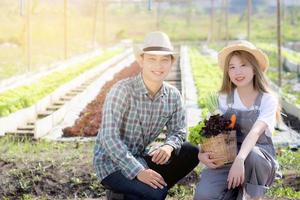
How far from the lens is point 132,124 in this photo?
4.32 m

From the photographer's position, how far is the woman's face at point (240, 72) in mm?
4258

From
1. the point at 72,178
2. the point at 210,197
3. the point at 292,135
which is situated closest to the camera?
the point at 210,197

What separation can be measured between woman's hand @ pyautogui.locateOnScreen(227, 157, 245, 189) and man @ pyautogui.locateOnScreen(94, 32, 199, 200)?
46 cm

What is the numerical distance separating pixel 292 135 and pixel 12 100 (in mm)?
4831

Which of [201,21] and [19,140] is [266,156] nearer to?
[19,140]

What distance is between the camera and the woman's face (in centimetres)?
426

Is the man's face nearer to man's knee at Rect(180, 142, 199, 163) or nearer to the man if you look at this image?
the man

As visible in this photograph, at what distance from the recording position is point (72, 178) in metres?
6.16

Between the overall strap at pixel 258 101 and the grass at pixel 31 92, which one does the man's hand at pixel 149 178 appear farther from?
the grass at pixel 31 92

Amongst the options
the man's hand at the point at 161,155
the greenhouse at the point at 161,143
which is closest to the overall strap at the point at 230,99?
the greenhouse at the point at 161,143

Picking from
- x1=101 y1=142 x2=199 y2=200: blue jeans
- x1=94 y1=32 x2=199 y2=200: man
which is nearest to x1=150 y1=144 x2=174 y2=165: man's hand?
x1=94 y1=32 x2=199 y2=200: man

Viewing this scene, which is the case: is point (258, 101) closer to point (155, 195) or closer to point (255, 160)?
point (255, 160)

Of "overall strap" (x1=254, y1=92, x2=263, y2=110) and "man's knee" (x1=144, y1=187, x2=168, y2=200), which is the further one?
"overall strap" (x1=254, y1=92, x2=263, y2=110)

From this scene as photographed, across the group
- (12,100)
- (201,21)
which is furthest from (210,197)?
(201,21)
